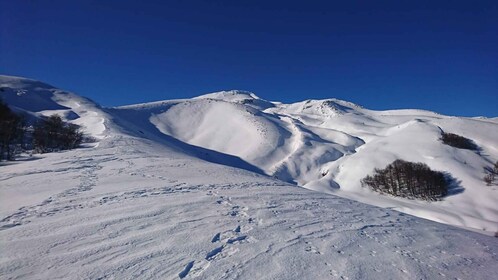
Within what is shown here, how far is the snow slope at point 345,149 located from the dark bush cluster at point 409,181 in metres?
1.36

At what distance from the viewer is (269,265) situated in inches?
202

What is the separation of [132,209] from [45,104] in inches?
3081

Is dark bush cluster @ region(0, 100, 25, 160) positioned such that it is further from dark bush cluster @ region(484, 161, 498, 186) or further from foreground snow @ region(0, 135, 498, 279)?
dark bush cluster @ region(484, 161, 498, 186)

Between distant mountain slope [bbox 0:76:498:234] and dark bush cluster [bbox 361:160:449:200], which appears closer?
distant mountain slope [bbox 0:76:498:234]

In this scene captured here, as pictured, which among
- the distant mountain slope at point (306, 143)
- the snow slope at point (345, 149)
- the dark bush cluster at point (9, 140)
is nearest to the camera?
the dark bush cluster at point (9, 140)

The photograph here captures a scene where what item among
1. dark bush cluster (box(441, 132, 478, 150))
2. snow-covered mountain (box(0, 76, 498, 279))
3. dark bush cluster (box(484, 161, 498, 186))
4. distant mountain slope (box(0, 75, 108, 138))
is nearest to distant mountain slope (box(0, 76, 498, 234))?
distant mountain slope (box(0, 75, 108, 138))

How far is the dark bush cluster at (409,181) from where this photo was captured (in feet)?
103

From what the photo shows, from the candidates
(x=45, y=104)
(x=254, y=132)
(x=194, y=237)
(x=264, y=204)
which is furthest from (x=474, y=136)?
(x=45, y=104)

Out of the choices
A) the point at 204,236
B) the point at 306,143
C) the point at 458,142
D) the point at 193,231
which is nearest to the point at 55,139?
the point at 193,231

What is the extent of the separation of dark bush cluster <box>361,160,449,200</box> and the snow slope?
1.36 m

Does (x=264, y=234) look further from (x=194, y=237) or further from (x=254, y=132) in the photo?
(x=254, y=132)

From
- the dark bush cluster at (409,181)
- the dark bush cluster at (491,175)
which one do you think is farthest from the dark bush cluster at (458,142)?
the dark bush cluster at (409,181)

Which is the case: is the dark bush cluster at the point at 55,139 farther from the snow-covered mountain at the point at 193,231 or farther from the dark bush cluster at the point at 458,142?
the dark bush cluster at the point at 458,142

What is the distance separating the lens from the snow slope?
28.5m
